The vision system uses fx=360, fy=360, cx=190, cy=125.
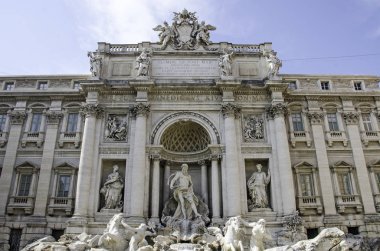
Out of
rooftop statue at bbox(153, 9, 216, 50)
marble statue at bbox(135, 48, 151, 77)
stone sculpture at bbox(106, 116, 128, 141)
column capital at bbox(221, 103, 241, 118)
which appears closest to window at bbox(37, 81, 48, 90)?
stone sculpture at bbox(106, 116, 128, 141)

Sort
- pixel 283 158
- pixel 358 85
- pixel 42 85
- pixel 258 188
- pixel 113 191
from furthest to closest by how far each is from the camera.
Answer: pixel 358 85 < pixel 42 85 < pixel 283 158 < pixel 258 188 < pixel 113 191

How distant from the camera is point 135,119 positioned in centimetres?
2559

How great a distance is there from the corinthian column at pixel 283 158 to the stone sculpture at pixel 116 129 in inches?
413

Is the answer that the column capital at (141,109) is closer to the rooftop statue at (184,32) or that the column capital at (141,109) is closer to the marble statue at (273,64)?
the rooftop statue at (184,32)

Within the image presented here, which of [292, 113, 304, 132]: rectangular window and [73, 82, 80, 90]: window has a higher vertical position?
[73, 82, 80, 90]: window

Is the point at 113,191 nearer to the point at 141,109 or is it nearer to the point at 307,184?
the point at 141,109

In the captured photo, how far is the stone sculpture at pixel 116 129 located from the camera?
2547cm

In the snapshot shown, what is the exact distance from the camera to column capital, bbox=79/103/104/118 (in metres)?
25.4

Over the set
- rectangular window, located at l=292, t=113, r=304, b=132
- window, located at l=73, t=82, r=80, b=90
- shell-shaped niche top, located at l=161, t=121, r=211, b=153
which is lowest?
shell-shaped niche top, located at l=161, t=121, r=211, b=153

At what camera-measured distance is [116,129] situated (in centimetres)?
2566

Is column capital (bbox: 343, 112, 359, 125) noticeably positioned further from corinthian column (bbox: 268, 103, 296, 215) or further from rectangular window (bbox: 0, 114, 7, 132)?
rectangular window (bbox: 0, 114, 7, 132)

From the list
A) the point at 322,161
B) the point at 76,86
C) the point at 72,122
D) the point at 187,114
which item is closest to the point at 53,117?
the point at 72,122

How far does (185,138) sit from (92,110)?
7078 millimetres

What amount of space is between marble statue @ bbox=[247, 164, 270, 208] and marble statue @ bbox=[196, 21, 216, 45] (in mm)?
10798
